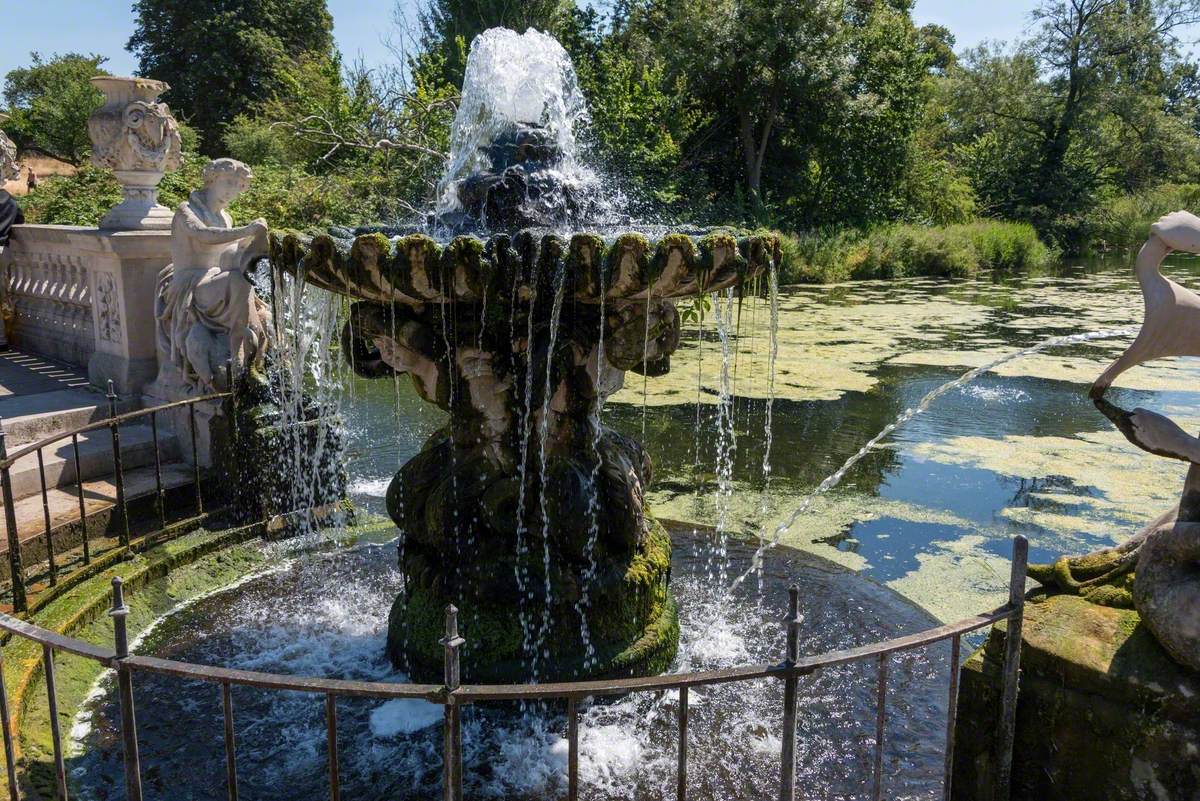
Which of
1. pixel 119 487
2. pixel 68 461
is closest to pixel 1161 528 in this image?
pixel 119 487

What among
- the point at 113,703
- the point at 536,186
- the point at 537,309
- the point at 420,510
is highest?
the point at 536,186

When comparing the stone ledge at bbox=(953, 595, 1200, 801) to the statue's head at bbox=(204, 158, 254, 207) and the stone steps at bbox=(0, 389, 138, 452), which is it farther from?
the stone steps at bbox=(0, 389, 138, 452)

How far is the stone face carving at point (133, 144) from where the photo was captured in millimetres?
6691

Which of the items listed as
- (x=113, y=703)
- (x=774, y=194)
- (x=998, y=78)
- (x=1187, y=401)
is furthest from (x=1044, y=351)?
(x=998, y=78)

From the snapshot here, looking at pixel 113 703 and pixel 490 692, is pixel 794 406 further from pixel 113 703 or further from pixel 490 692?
pixel 490 692

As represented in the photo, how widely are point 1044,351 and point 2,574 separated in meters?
12.4

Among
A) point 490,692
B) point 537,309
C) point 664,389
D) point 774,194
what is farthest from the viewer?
point 774,194

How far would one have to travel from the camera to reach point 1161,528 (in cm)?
245

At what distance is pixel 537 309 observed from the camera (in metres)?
3.54

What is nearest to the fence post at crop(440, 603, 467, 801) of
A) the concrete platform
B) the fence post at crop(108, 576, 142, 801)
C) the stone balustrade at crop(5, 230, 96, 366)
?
the fence post at crop(108, 576, 142, 801)

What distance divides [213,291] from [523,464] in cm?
284

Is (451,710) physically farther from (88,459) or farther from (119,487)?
(88,459)

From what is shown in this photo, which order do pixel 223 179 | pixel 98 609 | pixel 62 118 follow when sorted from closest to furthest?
pixel 98 609
pixel 223 179
pixel 62 118

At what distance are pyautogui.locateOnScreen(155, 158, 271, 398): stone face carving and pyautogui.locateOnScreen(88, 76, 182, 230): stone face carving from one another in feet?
3.85
